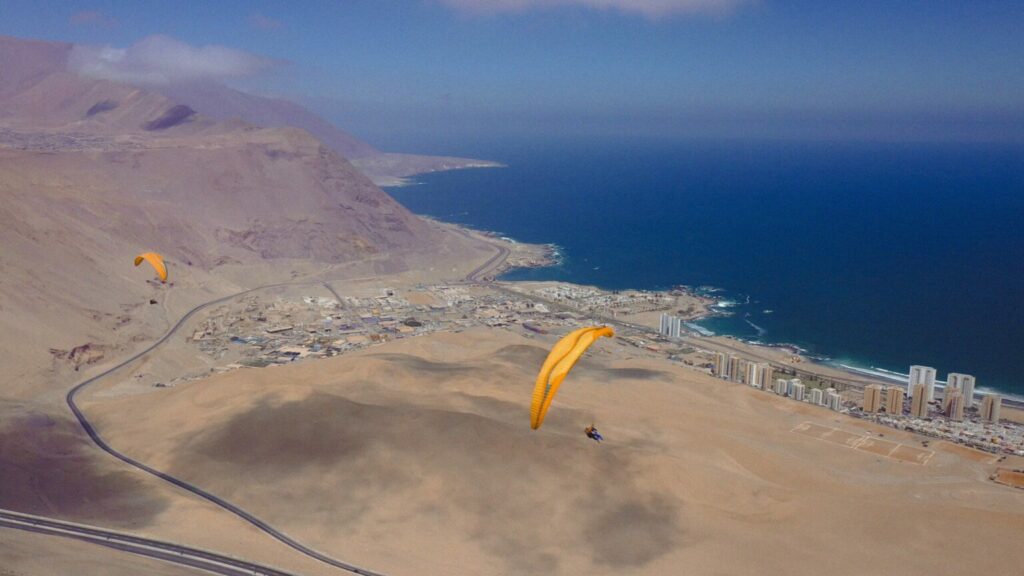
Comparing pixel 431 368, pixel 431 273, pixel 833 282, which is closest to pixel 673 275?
pixel 833 282

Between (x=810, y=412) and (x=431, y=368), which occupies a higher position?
(x=431, y=368)

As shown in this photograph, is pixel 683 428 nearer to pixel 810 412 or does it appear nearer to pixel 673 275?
pixel 810 412

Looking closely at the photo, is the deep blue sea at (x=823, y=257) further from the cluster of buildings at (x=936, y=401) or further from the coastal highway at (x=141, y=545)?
the coastal highway at (x=141, y=545)

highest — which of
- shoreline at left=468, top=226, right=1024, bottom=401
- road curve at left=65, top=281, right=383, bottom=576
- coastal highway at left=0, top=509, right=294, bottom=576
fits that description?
coastal highway at left=0, top=509, right=294, bottom=576

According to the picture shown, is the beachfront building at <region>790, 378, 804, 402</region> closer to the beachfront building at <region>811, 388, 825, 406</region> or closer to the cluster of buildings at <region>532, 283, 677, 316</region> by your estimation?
the beachfront building at <region>811, 388, 825, 406</region>

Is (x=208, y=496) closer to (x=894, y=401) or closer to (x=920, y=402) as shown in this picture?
(x=894, y=401)

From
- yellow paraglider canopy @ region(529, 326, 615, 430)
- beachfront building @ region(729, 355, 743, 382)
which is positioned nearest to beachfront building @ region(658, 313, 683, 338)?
beachfront building @ region(729, 355, 743, 382)

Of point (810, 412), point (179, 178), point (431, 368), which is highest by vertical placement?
point (179, 178)
